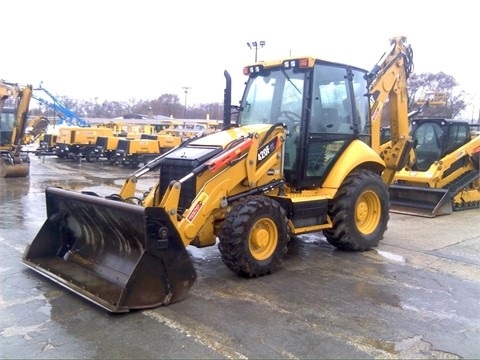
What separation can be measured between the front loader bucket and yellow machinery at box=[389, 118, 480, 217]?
25.9 feet

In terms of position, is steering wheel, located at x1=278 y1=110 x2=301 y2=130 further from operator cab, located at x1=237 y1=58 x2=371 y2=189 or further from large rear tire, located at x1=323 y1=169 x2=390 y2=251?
large rear tire, located at x1=323 y1=169 x2=390 y2=251

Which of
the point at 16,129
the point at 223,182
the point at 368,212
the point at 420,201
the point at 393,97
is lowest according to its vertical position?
the point at 420,201

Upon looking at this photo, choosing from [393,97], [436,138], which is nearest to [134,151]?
[436,138]

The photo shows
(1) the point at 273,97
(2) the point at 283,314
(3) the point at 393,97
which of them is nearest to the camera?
(2) the point at 283,314

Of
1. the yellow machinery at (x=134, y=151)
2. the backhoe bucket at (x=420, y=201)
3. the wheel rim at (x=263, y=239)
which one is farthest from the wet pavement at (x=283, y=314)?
the yellow machinery at (x=134, y=151)

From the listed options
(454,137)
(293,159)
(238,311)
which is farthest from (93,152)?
(238,311)

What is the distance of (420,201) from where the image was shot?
11.6m

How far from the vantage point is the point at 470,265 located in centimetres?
679

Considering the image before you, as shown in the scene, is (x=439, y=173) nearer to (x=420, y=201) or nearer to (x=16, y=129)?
(x=420, y=201)

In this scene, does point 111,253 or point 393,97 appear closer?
point 111,253

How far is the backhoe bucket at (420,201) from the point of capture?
11055mm

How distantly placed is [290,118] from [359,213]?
1.86 meters

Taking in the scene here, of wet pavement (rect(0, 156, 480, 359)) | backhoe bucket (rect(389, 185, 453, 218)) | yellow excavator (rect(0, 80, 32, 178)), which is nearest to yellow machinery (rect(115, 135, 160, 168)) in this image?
yellow excavator (rect(0, 80, 32, 178))

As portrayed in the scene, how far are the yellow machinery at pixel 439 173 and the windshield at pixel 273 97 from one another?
5.72 meters
